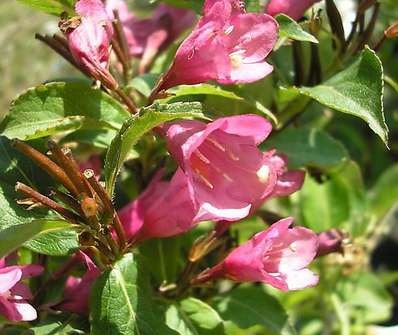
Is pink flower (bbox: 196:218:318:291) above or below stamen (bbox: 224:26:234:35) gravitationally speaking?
below

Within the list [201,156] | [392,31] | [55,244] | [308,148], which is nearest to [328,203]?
[308,148]

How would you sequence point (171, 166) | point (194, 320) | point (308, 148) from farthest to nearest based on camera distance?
point (308, 148), point (171, 166), point (194, 320)

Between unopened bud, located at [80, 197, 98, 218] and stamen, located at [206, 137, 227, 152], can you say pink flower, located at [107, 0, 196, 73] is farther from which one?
unopened bud, located at [80, 197, 98, 218]

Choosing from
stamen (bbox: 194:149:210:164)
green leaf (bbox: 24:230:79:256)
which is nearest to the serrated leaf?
stamen (bbox: 194:149:210:164)

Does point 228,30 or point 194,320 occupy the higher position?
point 228,30

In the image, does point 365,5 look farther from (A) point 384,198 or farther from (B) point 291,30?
(A) point 384,198

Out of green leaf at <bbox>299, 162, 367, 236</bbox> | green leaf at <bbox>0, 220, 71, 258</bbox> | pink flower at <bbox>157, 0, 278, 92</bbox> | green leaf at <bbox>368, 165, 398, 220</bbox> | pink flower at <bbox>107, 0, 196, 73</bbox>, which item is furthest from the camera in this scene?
green leaf at <bbox>368, 165, 398, 220</bbox>

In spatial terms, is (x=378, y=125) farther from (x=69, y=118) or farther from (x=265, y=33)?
(x=69, y=118)
